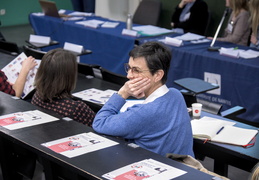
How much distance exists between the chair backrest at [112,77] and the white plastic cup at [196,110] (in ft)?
3.11

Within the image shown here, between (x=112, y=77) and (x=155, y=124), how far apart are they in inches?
70.1

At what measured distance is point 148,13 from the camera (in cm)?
715

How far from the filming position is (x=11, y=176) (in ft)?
9.03

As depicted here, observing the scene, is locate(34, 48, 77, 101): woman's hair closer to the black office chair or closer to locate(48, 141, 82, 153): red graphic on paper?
locate(48, 141, 82, 153): red graphic on paper

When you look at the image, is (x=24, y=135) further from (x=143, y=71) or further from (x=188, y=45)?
(x=188, y=45)

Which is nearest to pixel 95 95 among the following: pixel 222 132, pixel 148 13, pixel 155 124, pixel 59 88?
pixel 59 88

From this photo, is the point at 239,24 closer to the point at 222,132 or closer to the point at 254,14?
the point at 254,14

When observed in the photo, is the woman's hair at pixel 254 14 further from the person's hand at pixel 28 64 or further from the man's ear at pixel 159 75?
the man's ear at pixel 159 75

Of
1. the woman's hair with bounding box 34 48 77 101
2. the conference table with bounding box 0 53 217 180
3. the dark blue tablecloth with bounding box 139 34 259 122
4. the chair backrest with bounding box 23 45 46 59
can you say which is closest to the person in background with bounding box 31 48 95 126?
the woman's hair with bounding box 34 48 77 101

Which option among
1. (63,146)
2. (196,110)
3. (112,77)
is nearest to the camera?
(63,146)

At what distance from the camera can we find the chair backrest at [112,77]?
3.82 m

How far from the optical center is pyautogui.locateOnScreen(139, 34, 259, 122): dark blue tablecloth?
439 centimetres

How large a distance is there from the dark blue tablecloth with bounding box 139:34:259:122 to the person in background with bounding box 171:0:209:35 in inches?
60.1

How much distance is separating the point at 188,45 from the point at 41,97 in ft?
8.61
